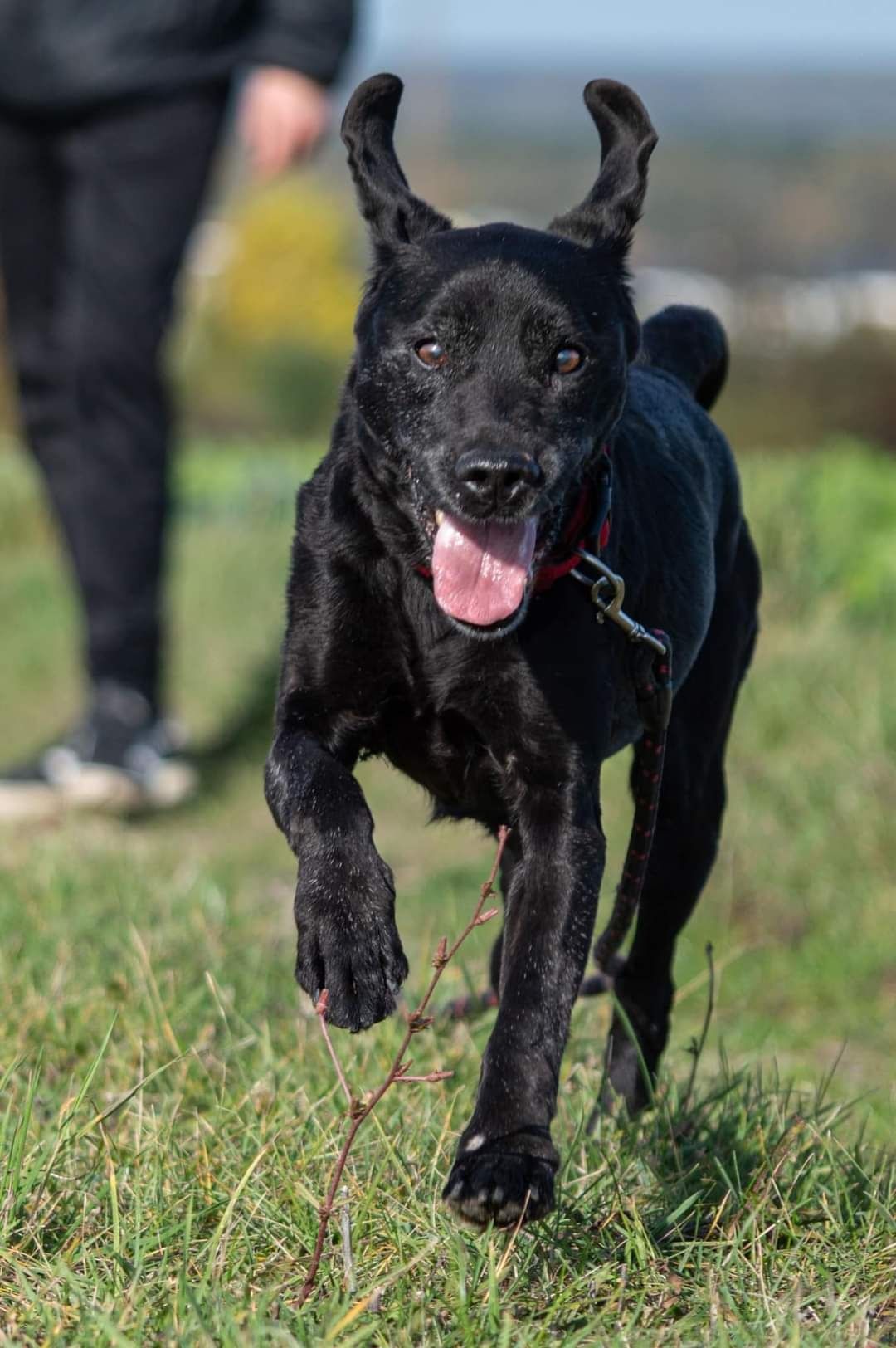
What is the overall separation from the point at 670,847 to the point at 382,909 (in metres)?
1.23

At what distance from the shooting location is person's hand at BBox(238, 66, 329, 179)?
21.1 feet

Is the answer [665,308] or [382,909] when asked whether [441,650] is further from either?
[665,308]

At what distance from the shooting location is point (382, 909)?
8.46 ft

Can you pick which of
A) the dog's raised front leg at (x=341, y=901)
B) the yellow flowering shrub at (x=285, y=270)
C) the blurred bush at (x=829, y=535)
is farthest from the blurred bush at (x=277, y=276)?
the dog's raised front leg at (x=341, y=901)

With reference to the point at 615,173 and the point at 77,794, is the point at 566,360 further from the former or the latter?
the point at 77,794

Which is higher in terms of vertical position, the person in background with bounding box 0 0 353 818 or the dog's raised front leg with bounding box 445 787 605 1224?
the person in background with bounding box 0 0 353 818

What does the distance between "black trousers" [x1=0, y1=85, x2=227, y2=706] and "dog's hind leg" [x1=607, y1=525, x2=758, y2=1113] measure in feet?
11.3

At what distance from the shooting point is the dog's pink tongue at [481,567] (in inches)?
108

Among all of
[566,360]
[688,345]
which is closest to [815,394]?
[688,345]

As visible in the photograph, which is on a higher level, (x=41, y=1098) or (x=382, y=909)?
(x=382, y=909)

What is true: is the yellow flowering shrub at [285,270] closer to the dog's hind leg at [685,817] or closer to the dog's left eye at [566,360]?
the dog's hind leg at [685,817]

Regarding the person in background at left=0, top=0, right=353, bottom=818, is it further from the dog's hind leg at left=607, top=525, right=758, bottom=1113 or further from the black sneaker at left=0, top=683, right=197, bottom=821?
the dog's hind leg at left=607, top=525, right=758, bottom=1113

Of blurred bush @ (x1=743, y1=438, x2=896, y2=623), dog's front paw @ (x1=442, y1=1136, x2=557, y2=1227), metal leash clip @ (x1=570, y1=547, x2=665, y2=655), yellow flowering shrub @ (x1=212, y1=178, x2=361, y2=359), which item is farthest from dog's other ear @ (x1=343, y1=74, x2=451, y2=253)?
yellow flowering shrub @ (x1=212, y1=178, x2=361, y2=359)

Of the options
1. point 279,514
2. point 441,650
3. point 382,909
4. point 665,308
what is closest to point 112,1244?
point 382,909
